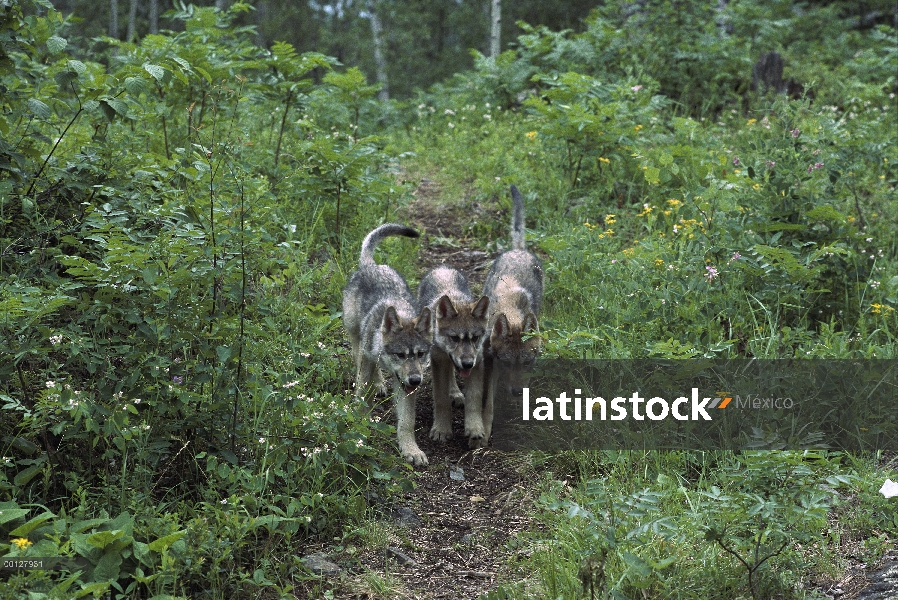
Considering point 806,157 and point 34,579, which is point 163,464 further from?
point 806,157

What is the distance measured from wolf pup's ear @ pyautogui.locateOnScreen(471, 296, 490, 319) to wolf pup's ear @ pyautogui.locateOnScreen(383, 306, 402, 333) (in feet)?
1.77

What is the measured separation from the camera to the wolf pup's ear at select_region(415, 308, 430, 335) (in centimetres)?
584

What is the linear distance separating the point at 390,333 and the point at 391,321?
0.09 meters

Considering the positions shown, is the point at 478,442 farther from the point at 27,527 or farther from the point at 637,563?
the point at 27,527

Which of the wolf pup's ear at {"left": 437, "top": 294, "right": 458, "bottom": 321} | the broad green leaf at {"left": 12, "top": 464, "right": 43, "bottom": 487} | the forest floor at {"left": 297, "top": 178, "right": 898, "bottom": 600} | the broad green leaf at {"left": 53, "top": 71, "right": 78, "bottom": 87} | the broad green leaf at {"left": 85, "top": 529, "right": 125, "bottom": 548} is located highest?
the broad green leaf at {"left": 53, "top": 71, "right": 78, "bottom": 87}

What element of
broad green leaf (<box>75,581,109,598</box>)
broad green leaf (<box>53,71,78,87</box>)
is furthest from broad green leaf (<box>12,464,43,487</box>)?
broad green leaf (<box>53,71,78,87</box>)

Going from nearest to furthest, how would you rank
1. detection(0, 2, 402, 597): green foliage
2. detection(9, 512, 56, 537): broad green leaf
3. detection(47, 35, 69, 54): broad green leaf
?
1. detection(9, 512, 56, 537): broad green leaf
2. detection(0, 2, 402, 597): green foliage
3. detection(47, 35, 69, 54): broad green leaf

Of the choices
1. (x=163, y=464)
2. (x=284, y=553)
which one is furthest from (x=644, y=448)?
(x=163, y=464)

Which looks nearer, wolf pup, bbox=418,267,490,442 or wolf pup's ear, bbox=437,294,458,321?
wolf pup, bbox=418,267,490,442

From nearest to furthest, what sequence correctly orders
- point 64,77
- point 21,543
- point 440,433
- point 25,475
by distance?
point 21,543, point 25,475, point 64,77, point 440,433

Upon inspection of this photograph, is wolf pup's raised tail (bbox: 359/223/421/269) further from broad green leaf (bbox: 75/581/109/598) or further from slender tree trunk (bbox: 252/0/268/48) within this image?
slender tree trunk (bbox: 252/0/268/48)

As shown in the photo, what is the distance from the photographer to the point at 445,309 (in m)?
5.96

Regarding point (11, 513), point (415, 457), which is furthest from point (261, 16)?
point (11, 513)

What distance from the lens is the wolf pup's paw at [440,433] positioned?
6020mm
